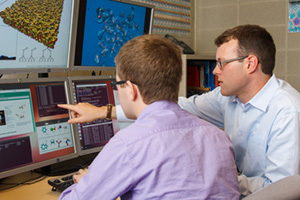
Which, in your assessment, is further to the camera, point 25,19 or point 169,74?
point 25,19

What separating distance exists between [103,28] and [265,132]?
971 mm

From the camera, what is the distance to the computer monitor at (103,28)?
1677 millimetres

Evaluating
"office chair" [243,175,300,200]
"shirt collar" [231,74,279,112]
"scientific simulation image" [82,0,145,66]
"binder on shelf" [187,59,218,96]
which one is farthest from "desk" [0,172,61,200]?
"binder on shelf" [187,59,218,96]

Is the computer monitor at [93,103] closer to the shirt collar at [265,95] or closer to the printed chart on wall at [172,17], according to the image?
the shirt collar at [265,95]

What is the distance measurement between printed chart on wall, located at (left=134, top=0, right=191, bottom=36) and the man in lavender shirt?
1865mm

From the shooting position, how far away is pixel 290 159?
50.4 inches

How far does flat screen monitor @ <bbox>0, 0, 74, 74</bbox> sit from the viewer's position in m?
1.38

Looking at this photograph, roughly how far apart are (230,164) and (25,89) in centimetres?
91

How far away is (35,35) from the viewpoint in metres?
1.49

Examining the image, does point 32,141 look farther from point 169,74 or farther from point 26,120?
point 169,74

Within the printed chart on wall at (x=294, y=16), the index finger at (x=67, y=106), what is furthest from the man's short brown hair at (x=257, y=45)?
the printed chart on wall at (x=294, y=16)

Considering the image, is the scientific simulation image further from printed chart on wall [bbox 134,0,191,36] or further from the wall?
the wall

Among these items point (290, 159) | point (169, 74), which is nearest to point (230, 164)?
point (169, 74)

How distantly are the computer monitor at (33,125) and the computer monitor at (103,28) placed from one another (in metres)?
0.24
